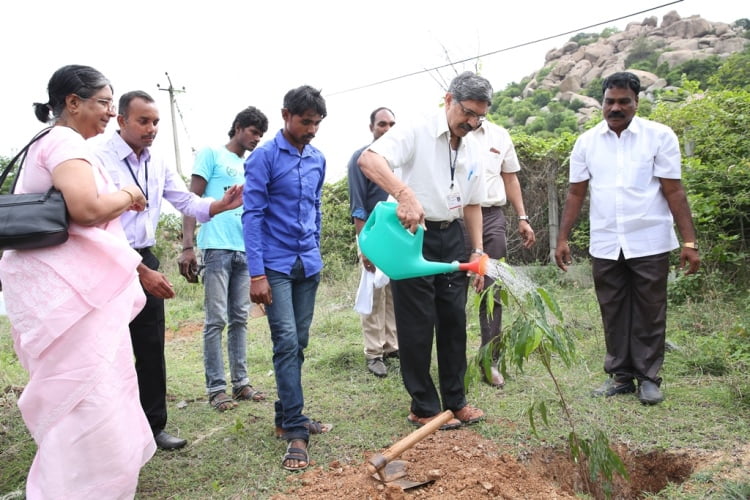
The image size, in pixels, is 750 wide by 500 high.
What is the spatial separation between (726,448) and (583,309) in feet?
10.2

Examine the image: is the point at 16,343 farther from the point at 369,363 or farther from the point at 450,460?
the point at 369,363

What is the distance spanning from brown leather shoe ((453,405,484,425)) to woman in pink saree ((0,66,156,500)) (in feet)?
6.09

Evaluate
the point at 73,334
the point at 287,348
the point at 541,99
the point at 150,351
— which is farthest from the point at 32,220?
the point at 541,99

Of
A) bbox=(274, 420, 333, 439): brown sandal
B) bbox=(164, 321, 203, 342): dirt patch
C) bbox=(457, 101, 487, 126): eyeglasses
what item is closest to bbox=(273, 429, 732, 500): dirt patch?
bbox=(274, 420, 333, 439): brown sandal

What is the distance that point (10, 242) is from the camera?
2.03 m

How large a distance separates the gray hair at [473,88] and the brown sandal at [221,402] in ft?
7.85

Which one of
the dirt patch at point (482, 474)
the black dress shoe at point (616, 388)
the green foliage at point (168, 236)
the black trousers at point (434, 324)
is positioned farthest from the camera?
the green foliage at point (168, 236)

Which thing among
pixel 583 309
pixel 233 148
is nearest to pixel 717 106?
pixel 583 309

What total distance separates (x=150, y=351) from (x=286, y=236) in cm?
94

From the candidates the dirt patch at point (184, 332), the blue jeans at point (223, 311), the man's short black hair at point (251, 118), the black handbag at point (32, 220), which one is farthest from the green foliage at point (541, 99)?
the black handbag at point (32, 220)

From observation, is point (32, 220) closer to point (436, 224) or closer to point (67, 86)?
point (67, 86)

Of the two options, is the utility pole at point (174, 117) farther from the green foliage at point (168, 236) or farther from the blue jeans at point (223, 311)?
the blue jeans at point (223, 311)

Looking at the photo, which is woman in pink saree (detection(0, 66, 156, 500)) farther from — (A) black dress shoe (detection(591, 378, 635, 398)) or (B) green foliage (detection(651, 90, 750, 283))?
(B) green foliage (detection(651, 90, 750, 283))

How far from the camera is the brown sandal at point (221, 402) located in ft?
12.8
